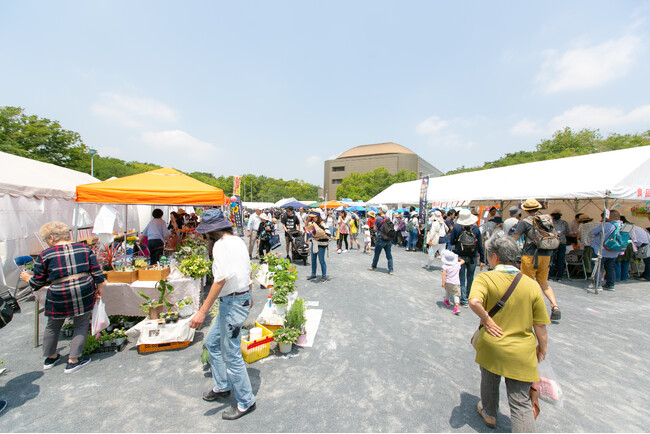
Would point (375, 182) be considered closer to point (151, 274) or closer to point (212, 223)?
point (151, 274)

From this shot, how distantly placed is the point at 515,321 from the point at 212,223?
2650mm

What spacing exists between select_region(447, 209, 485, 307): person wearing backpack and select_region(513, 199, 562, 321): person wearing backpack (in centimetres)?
94

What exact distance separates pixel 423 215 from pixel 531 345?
1104 cm

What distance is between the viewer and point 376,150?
80938 millimetres

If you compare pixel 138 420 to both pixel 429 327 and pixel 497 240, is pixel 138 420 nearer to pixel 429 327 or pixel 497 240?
pixel 497 240

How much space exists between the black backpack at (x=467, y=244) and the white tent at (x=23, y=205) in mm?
9288

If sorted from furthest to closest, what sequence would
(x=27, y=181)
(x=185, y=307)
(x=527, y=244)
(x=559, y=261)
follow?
(x=559, y=261) < (x=27, y=181) < (x=527, y=244) < (x=185, y=307)

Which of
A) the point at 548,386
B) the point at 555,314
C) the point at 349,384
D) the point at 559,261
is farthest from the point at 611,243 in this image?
the point at 349,384

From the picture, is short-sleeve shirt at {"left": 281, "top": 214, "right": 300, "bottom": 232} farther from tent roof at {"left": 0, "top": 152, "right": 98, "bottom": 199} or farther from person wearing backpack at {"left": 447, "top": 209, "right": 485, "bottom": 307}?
tent roof at {"left": 0, "top": 152, "right": 98, "bottom": 199}

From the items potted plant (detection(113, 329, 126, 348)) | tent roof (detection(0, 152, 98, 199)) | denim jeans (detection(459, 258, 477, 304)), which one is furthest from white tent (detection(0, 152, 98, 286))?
denim jeans (detection(459, 258, 477, 304))

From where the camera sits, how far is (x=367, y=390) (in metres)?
2.82

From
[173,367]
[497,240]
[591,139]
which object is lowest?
[173,367]

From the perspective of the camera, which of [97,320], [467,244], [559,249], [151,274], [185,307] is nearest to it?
[97,320]

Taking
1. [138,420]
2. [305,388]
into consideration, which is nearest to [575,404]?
[305,388]
